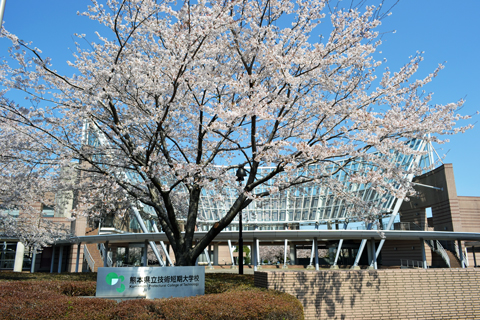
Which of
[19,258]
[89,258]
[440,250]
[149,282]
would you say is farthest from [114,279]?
[440,250]

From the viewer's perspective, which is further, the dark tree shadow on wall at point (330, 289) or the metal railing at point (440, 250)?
the metal railing at point (440, 250)

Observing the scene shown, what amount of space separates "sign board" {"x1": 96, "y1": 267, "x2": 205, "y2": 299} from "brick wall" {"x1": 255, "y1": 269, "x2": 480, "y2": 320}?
83.4 inches

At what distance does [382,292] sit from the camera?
10.2 meters

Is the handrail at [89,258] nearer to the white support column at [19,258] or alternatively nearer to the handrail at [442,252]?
the white support column at [19,258]

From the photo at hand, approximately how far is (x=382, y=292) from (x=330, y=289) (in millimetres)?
1654

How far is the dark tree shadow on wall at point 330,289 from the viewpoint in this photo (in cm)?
970

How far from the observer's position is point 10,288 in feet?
28.8

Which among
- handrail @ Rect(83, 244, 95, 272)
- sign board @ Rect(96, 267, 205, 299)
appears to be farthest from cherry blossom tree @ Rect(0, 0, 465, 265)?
handrail @ Rect(83, 244, 95, 272)

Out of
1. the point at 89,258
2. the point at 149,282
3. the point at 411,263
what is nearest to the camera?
the point at 149,282

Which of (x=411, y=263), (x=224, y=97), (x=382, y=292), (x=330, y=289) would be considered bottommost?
(x=411, y=263)

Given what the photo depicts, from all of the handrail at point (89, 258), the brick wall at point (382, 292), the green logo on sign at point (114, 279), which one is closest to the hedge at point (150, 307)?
the green logo on sign at point (114, 279)

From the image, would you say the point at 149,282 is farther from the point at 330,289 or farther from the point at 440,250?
the point at 440,250

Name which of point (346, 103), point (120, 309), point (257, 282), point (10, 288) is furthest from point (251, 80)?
point (10, 288)

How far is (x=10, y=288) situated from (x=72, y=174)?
19.2ft
